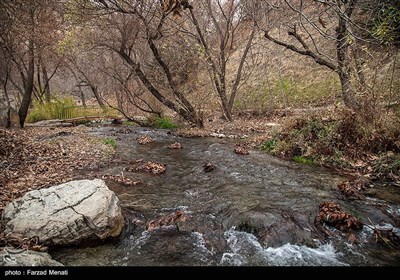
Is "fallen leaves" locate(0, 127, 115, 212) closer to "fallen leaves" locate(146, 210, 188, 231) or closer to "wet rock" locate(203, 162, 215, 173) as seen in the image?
"fallen leaves" locate(146, 210, 188, 231)

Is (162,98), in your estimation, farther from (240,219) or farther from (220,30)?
(240,219)

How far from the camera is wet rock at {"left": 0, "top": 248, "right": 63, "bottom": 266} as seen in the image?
115 inches

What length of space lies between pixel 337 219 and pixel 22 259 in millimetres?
4279

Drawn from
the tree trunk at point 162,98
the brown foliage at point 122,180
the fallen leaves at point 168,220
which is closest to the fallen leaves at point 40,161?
the brown foliage at point 122,180

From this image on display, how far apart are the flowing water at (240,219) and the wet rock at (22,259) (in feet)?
1.81

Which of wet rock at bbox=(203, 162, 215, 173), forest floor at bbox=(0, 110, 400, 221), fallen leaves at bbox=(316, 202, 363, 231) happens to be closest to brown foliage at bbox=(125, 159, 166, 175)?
forest floor at bbox=(0, 110, 400, 221)

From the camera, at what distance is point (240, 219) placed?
477 cm

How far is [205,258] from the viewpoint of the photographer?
3.86 m

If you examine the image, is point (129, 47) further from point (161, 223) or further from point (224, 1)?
point (161, 223)

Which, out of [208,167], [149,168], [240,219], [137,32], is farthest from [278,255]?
[137,32]

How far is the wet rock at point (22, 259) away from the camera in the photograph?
2.93m

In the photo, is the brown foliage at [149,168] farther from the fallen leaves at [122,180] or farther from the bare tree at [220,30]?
the bare tree at [220,30]

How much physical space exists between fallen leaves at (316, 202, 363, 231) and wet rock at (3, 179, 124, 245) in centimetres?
321

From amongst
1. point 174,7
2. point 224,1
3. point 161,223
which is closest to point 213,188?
point 161,223
